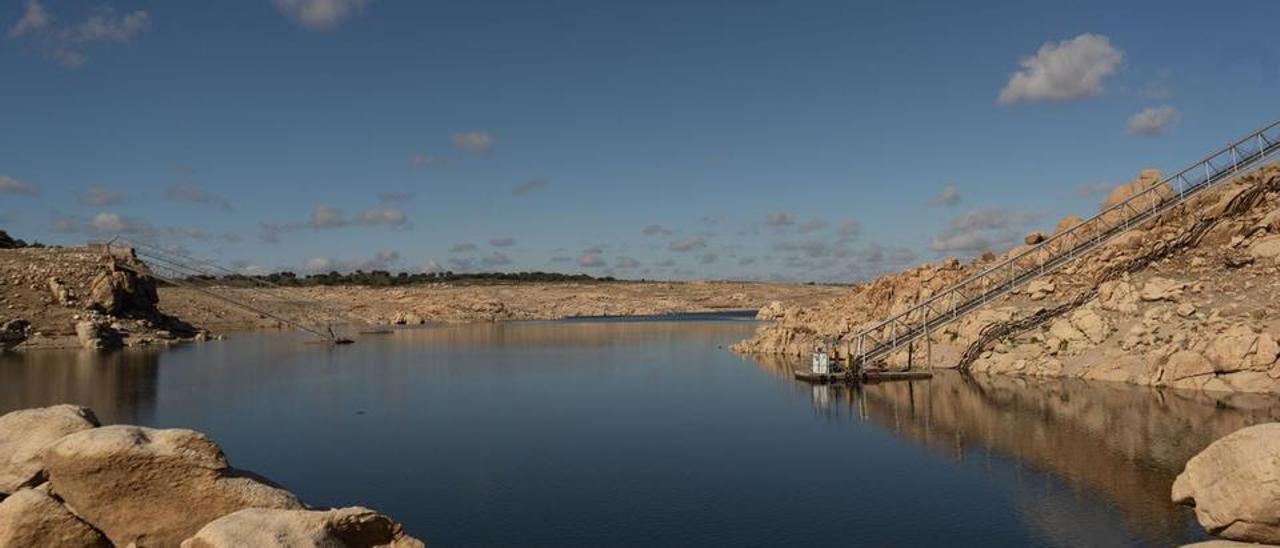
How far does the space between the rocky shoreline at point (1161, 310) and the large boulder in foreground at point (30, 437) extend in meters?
45.6

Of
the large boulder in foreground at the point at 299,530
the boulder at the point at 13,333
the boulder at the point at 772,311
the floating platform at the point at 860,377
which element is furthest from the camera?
the boulder at the point at 772,311

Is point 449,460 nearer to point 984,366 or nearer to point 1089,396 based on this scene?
point 1089,396

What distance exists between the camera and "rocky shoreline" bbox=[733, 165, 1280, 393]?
4091cm

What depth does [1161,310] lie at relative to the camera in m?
45.7

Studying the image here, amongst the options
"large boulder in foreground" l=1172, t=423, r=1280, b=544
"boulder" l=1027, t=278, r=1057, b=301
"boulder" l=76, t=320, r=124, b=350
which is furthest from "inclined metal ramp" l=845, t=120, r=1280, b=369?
"boulder" l=76, t=320, r=124, b=350

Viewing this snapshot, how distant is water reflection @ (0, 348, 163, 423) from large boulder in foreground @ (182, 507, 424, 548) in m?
26.3

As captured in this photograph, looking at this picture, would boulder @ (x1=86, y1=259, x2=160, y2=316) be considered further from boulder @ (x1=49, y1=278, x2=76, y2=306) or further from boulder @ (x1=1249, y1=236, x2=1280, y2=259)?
boulder @ (x1=1249, y1=236, x2=1280, y2=259)

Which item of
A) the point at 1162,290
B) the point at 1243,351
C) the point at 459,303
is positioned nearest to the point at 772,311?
the point at 459,303

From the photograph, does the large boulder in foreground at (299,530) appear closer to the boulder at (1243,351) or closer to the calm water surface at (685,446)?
the calm water surface at (685,446)

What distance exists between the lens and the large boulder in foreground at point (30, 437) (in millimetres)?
17109

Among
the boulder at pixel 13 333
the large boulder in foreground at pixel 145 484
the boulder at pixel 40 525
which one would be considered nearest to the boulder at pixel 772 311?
the boulder at pixel 13 333

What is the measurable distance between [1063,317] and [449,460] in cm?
3918

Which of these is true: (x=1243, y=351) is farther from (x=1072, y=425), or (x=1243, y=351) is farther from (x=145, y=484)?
(x=145, y=484)

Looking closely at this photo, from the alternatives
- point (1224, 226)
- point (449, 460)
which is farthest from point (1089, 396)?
point (449, 460)
